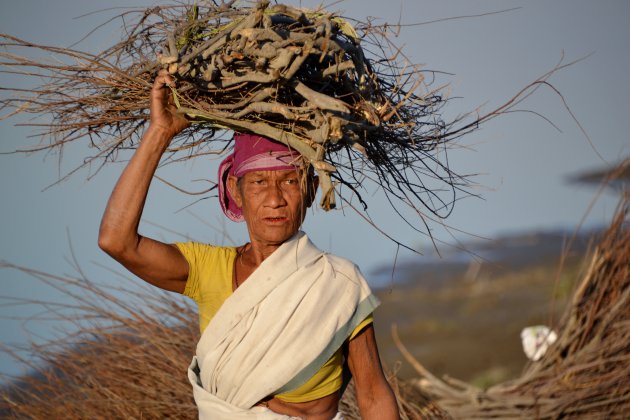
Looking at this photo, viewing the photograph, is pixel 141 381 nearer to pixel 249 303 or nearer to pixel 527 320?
pixel 249 303

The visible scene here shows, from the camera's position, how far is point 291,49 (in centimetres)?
231

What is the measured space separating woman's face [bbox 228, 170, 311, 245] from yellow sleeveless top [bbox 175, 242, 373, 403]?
0.63 feet

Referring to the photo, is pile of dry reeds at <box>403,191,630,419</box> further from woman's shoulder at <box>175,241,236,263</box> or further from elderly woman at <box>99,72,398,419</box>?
woman's shoulder at <box>175,241,236,263</box>

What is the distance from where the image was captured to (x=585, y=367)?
488cm

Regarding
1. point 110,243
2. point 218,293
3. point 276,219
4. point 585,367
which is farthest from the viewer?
point 585,367

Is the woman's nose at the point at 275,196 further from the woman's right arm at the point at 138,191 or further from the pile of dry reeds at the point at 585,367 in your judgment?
the pile of dry reeds at the point at 585,367

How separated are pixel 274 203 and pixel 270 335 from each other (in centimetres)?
42

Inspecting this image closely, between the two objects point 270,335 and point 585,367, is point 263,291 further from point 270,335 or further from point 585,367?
point 585,367

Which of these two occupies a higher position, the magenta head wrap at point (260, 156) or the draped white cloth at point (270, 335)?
the magenta head wrap at point (260, 156)

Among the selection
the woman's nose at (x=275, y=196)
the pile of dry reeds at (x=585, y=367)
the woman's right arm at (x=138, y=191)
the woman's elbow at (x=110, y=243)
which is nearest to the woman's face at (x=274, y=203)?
the woman's nose at (x=275, y=196)

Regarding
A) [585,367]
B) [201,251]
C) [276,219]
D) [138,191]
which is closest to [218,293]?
[201,251]

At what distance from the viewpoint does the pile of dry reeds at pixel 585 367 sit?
478cm

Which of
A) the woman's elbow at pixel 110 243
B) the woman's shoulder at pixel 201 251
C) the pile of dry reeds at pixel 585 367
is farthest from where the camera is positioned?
the pile of dry reeds at pixel 585 367

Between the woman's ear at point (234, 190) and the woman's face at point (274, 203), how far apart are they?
6cm
